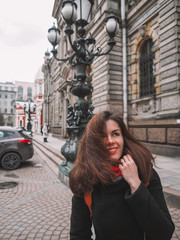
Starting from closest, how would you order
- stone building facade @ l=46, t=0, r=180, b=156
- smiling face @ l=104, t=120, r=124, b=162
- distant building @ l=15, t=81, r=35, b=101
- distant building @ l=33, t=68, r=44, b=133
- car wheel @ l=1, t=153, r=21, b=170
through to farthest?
smiling face @ l=104, t=120, r=124, b=162 → car wheel @ l=1, t=153, r=21, b=170 → stone building facade @ l=46, t=0, r=180, b=156 → distant building @ l=33, t=68, r=44, b=133 → distant building @ l=15, t=81, r=35, b=101

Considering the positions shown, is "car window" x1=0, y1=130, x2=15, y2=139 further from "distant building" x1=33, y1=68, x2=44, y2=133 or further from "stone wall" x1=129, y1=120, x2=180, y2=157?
"distant building" x1=33, y1=68, x2=44, y2=133

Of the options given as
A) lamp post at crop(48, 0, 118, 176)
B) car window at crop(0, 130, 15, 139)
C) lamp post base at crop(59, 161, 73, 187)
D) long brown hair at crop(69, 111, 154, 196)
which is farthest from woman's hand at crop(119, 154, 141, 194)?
car window at crop(0, 130, 15, 139)

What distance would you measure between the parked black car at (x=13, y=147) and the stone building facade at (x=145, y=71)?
18.9ft

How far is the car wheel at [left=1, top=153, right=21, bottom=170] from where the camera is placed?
6809 mm

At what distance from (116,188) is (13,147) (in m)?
6.64

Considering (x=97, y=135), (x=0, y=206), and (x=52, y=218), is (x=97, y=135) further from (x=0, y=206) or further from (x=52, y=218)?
(x=0, y=206)

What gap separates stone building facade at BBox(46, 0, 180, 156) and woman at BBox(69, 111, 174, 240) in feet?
22.7

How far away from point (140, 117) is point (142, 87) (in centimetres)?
209

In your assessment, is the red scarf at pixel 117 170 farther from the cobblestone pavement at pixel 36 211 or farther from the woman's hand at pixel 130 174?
the cobblestone pavement at pixel 36 211

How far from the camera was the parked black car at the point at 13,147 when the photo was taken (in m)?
6.84

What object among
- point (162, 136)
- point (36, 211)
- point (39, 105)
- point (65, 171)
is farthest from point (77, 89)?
point (39, 105)

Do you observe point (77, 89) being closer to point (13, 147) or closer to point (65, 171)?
point (65, 171)

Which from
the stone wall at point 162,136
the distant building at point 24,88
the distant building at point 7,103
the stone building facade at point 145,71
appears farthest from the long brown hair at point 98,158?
the distant building at point 7,103

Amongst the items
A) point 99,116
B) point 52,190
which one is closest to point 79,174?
point 99,116
